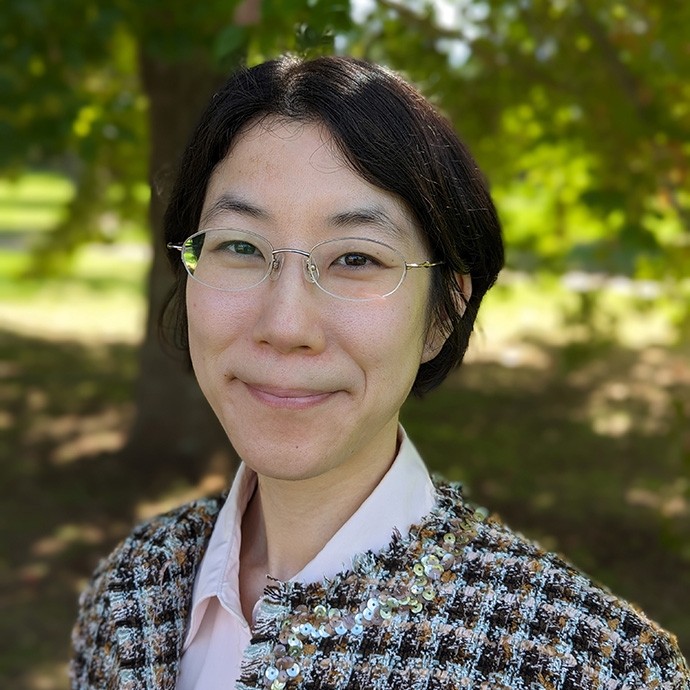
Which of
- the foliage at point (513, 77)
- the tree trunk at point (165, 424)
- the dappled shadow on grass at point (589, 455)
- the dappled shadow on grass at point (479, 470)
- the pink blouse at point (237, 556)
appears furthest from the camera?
the tree trunk at point (165, 424)

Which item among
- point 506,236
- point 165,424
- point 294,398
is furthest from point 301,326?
point 165,424

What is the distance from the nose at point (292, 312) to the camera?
1476mm

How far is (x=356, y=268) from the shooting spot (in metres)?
1.53

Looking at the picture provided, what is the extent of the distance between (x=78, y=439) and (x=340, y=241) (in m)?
6.11

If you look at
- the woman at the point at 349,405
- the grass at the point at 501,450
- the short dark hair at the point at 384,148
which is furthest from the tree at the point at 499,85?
the woman at the point at 349,405

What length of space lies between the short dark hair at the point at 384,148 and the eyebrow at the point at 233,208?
100mm

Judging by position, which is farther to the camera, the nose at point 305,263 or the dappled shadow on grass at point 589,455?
the dappled shadow on grass at point 589,455

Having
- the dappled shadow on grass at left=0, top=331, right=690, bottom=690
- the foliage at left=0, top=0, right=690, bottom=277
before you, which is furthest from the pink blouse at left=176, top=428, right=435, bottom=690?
the dappled shadow on grass at left=0, top=331, right=690, bottom=690

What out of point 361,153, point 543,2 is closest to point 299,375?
point 361,153

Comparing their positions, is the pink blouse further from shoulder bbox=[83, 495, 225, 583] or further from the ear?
the ear

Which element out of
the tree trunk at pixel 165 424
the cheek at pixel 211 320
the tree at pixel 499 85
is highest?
the tree at pixel 499 85

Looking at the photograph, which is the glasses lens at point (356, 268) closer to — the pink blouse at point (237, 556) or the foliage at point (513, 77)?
the pink blouse at point (237, 556)

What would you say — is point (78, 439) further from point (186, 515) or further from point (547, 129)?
point (186, 515)

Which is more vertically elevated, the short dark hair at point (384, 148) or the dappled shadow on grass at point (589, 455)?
the dappled shadow on grass at point (589, 455)
